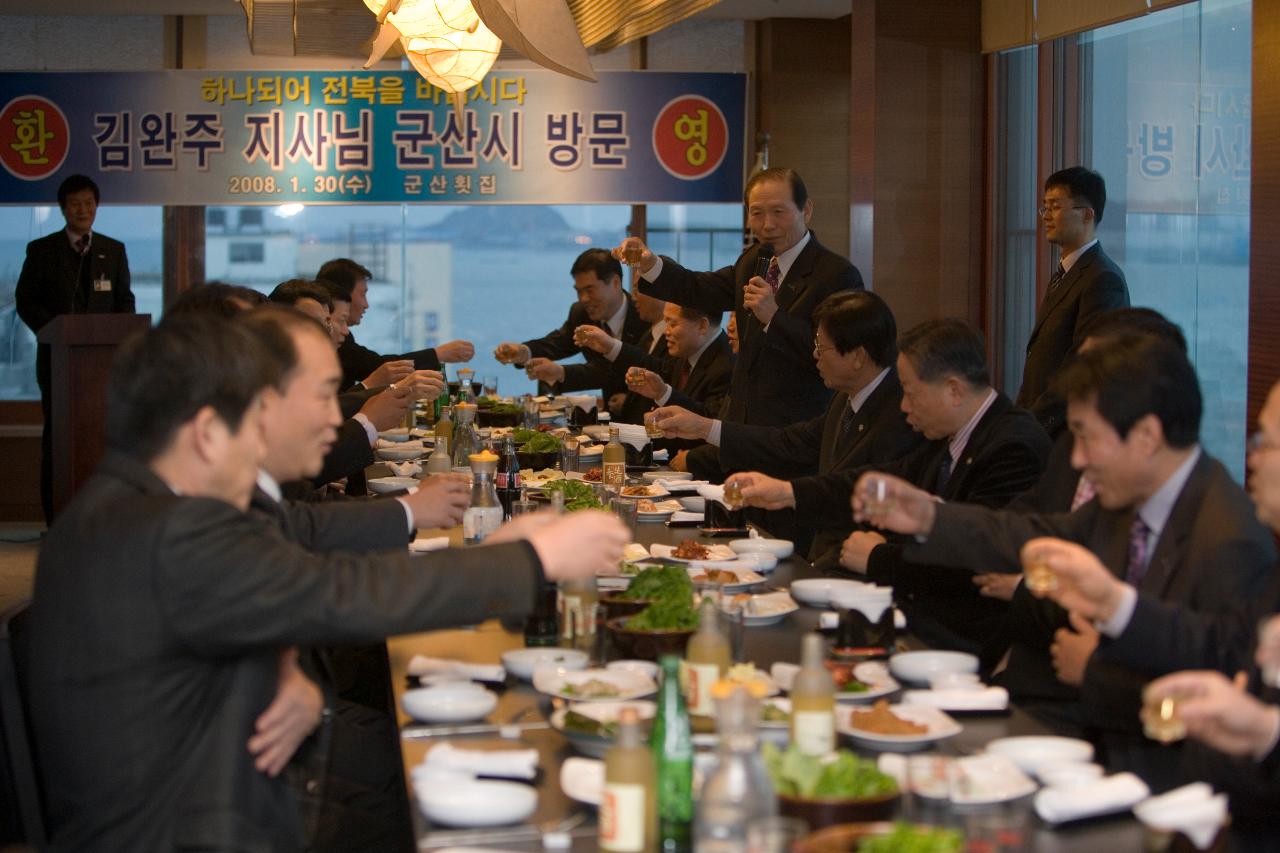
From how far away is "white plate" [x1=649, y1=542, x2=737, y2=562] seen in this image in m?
3.56

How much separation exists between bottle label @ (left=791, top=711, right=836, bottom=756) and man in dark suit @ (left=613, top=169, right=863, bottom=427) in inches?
135

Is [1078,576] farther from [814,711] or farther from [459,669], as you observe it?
[459,669]

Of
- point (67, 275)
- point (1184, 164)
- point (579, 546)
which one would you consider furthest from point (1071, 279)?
point (67, 275)

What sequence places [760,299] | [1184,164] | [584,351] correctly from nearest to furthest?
1. [760,299]
2. [1184,164]
3. [584,351]

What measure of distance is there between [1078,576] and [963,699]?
1.11 ft

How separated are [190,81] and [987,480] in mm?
6531

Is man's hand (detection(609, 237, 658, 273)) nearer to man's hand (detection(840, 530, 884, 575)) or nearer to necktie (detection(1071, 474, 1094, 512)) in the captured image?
man's hand (detection(840, 530, 884, 575))

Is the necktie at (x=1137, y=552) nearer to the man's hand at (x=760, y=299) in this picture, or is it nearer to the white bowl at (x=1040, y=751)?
the white bowl at (x=1040, y=751)

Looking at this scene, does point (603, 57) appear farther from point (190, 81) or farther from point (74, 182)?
point (74, 182)

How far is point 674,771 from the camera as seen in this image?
1.81 m

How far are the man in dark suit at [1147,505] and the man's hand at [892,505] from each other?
38 cm

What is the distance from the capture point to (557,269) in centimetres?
955

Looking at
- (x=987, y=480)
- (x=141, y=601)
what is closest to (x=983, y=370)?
(x=987, y=480)

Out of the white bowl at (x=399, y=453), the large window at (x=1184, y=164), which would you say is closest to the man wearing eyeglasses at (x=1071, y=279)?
the large window at (x=1184, y=164)
